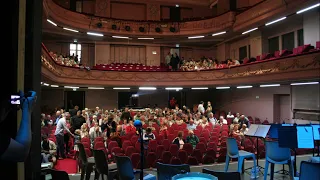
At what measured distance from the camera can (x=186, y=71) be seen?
19625mm

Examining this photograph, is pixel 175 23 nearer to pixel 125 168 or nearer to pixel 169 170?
pixel 125 168

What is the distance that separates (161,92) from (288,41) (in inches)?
434

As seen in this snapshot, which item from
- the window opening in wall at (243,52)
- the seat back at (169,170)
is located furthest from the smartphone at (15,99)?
the window opening in wall at (243,52)

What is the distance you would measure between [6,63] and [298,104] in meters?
15.6

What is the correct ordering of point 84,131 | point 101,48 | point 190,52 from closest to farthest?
1. point 84,131
2. point 101,48
3. point 190,52

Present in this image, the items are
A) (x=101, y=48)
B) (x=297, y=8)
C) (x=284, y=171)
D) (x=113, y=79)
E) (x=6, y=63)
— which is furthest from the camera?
(x=101, y=48)

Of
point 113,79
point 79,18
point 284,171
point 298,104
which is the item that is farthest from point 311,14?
Result: point 79,18

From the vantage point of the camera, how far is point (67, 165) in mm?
8750

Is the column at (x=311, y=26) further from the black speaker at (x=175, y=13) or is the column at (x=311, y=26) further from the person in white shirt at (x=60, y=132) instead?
the person in white shirt at (x=60, y=132)

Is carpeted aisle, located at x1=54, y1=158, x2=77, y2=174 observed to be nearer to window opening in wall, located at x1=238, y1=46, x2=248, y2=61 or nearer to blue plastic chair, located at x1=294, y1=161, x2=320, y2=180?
blue plastic chair, located at x1=294, y1=161, x2=320, y2=180

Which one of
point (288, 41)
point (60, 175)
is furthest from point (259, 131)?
point (288, 41)

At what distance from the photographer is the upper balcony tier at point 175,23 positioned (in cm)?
1537

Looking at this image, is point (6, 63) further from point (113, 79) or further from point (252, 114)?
point (252, 114)

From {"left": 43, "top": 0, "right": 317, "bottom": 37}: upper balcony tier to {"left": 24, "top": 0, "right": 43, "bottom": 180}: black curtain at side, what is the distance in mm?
12393
